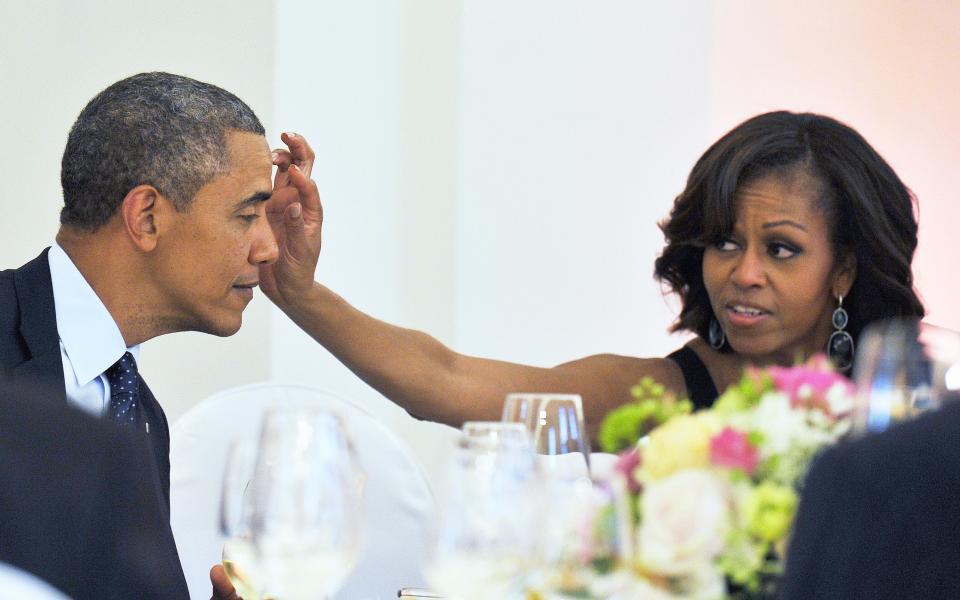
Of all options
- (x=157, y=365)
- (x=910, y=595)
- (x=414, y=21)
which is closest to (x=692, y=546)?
(x=910, y=595)

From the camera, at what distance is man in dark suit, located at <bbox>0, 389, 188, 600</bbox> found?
0.92 meters

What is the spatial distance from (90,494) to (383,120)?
121 inches

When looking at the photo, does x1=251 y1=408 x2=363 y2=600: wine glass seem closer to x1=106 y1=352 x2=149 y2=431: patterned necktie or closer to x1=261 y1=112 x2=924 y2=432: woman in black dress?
x1=106 y1=352 x2=149 y2=431: patterned necktie

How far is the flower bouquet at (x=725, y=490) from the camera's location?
994 mm

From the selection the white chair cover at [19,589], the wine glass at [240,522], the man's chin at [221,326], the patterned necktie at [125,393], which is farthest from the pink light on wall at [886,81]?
the white chair cover at [19,589]

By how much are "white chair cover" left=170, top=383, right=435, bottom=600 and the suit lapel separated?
0.59m

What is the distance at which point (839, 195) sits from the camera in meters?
2.67

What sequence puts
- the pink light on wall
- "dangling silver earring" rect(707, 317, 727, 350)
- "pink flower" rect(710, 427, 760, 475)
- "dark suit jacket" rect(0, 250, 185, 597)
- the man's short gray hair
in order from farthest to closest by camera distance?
the pink light on wall
"dangling silver earring" rect(707, 317, 727, 350)
the man's short gray hair
"dark suit jacket" rect(0, 250, 185, 597)
"pink flower" rect(710, 427, 760, 475)

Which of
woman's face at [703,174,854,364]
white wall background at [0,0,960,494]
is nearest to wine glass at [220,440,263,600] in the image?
woman's face at [703,174,854,364]

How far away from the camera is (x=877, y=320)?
270cm

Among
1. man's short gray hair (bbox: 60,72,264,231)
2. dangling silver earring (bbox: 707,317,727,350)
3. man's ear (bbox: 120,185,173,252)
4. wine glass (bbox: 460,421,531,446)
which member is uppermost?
man's short gray hair (bbox: 60,72,264,231)

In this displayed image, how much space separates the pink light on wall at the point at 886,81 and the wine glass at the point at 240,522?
328cm

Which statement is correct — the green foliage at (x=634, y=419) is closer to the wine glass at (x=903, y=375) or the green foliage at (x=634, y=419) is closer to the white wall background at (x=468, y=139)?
the wine glass at (x=903, y=375)

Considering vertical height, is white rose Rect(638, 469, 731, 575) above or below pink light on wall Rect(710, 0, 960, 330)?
below
